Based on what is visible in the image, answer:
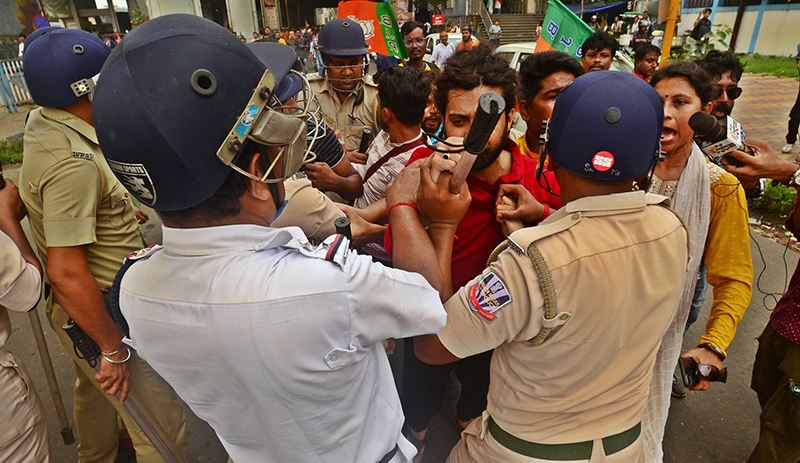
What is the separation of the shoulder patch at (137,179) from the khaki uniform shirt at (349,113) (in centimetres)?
301

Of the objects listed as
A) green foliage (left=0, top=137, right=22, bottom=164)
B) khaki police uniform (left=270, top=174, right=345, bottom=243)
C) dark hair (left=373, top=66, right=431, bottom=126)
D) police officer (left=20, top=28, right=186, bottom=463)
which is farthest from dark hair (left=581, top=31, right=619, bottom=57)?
green foliage (left=0, top=137, right=22, bottom=164)

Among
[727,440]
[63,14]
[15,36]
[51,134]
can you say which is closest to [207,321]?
[51,134]

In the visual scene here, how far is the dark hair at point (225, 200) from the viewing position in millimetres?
958

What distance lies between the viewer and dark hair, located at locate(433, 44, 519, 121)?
2.00m

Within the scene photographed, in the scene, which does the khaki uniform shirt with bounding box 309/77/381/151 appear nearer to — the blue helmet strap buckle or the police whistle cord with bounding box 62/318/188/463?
the blue helmet strap buckle

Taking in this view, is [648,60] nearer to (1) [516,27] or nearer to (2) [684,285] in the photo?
(2) [684,285]

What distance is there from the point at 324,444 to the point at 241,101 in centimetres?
85

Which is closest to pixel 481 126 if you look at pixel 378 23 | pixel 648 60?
pixel 378 23

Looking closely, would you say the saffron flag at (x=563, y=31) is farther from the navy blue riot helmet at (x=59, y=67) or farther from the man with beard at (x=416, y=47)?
the navy blue riot helmet at (x=59, y=67)

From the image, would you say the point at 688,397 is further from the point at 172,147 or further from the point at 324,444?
the point at 172,147

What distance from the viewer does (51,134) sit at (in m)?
1.76

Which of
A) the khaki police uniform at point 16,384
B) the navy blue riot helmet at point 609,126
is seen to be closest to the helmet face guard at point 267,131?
the navy blue riot helmet at point 609,126

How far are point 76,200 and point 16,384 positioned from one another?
2.53 feet

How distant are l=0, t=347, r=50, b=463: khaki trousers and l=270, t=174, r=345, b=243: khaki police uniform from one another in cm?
121
